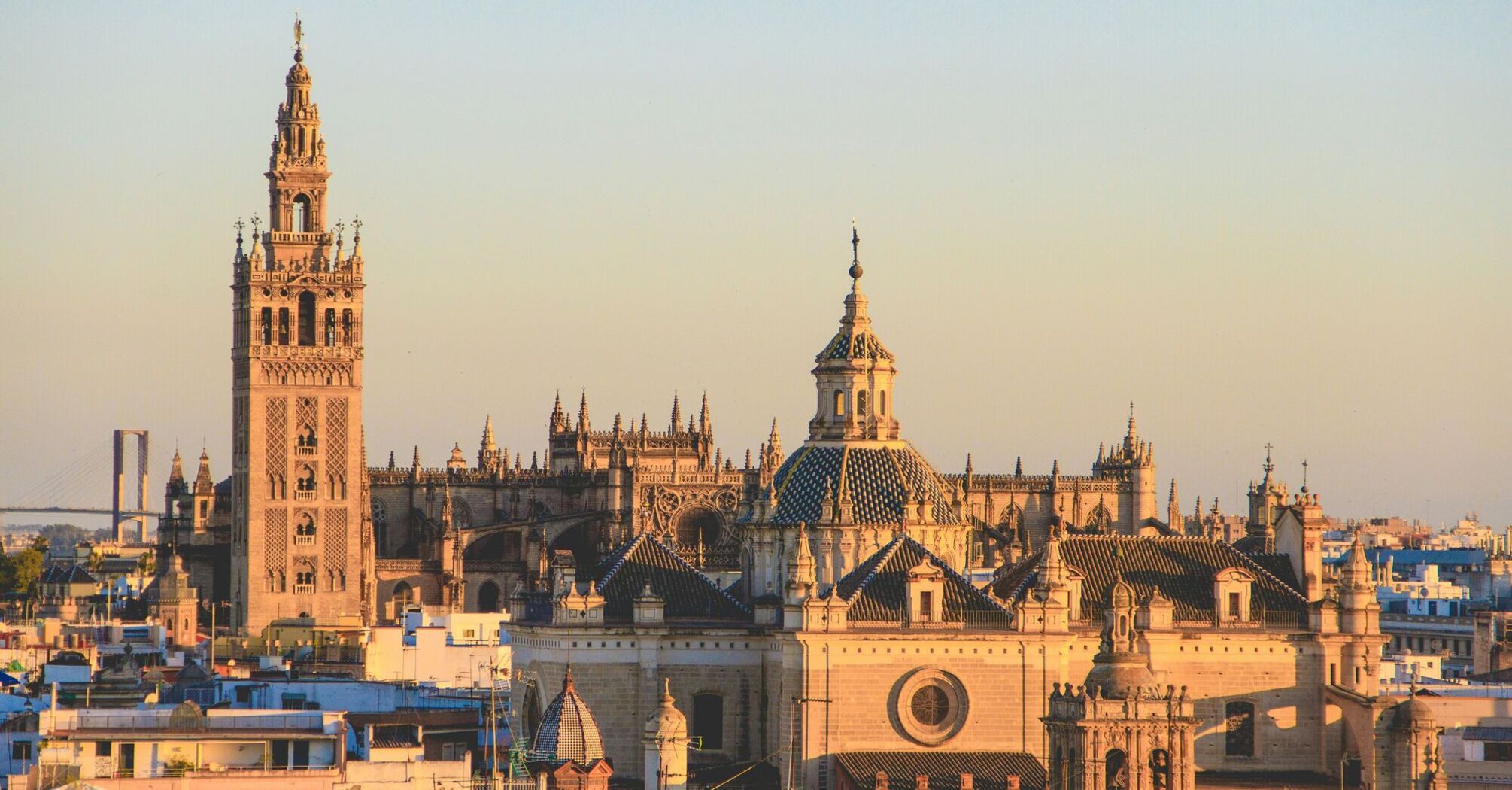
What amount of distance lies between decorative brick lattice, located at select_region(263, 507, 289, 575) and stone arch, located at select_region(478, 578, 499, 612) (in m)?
12.6

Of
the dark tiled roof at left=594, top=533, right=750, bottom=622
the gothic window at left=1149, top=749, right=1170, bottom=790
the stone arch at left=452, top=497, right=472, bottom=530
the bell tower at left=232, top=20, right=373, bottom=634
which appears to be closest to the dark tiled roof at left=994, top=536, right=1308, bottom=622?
the dark tiled roof at left=594, top=533, right=750, bottom=622

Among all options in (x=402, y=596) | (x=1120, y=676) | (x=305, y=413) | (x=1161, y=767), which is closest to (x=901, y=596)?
(x=1120, y=676)

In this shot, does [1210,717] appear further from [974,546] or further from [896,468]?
[974,546]

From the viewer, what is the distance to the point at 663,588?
89.0m

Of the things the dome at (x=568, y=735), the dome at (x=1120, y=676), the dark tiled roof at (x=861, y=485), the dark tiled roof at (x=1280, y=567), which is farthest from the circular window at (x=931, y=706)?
the dome at (x=568, y=735)

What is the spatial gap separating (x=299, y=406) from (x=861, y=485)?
6782cm

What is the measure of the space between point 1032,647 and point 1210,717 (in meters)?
6.16

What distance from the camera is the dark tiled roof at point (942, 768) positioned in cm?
8312

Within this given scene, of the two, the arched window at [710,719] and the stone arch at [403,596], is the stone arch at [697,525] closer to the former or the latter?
the stone arch at [403,596]

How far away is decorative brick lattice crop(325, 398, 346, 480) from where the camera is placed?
155500mm

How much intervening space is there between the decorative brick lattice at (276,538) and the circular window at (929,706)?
237ft

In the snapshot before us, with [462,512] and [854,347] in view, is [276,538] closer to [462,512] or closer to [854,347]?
[462,512]

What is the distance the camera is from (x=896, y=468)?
91.7 m

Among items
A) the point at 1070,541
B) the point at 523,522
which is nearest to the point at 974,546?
the point at 523,522
